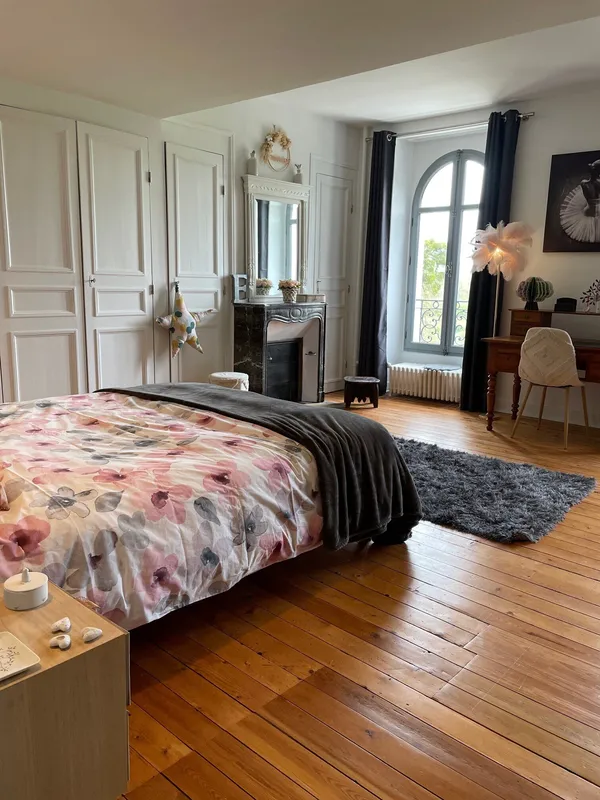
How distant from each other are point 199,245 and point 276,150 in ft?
4.08

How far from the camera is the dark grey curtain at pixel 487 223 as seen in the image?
5430 mm

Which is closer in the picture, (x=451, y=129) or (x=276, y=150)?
(x=276, y=150)

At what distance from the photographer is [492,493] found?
352 cm

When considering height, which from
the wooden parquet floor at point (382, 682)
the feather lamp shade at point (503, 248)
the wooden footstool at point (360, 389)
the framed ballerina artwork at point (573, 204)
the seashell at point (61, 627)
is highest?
the framed ballerina artwork at point (573, 204)

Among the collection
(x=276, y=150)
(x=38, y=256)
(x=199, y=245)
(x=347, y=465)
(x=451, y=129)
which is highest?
(x=451, y=129)

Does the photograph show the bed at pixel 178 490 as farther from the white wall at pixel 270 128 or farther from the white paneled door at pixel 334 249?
the white paneled door at pixel 334 249

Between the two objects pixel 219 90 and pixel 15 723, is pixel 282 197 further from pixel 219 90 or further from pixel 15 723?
pixel 15 723

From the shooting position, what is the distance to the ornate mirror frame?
5320mm

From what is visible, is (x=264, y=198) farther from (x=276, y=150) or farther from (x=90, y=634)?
(x=90, y=634)

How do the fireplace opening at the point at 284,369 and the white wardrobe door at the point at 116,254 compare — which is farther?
the fireplace opening at the point at 284,369

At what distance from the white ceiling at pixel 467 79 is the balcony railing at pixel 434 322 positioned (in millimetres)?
1872

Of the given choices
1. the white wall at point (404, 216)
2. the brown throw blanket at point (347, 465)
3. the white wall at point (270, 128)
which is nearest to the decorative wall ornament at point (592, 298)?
the white wall at point (404, 216)

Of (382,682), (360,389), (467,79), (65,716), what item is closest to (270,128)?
(467,79)

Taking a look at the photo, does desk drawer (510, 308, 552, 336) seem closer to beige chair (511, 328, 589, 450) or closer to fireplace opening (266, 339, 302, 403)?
beige chair (511, 328, 589, 450)
